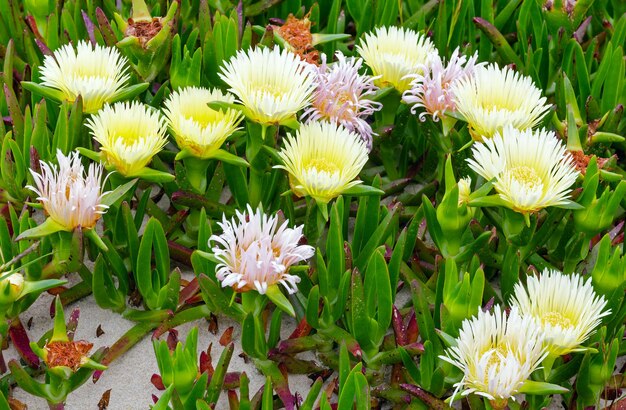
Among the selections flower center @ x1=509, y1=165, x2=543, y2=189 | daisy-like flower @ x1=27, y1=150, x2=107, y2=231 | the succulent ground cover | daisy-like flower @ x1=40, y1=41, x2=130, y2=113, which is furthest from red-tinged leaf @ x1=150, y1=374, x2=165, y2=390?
flower center @ x1=509, y1=165, x2=543, y2=189

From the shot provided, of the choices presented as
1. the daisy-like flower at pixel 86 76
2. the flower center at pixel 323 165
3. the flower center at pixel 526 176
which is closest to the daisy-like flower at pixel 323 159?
the flower center at pixel 323 165

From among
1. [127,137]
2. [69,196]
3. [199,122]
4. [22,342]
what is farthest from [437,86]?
[22,342]

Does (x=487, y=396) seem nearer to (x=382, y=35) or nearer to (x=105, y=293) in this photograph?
(x=105, y=293)

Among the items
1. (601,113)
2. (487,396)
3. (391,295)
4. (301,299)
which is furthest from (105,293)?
(601,113)

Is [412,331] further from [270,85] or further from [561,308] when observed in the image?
[270,85]

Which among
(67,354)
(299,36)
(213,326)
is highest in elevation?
(299,36)

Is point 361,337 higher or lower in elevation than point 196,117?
lower

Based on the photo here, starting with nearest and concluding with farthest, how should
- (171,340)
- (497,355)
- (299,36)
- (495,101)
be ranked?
(497,355), (171,340), (495,101), (299,36)
